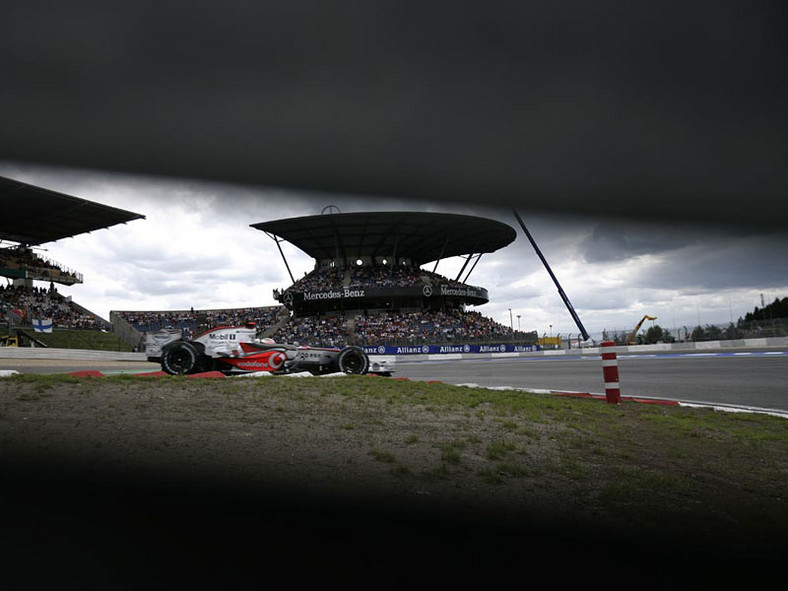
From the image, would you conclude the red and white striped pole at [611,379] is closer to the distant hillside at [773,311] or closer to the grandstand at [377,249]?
the grandstand at [377,249]

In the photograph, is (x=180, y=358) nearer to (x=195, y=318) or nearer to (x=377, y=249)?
(x=195, y=318)

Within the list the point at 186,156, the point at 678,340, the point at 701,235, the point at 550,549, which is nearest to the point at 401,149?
the point at 186,156

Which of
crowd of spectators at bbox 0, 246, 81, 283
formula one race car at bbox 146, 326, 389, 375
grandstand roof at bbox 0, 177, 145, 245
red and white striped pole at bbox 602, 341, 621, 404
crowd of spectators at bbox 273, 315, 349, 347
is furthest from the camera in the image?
crowd of spectators at bbox 273, 315, 349, 347

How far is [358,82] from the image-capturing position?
1688 mm

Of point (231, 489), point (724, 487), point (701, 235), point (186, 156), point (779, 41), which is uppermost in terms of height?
point (779, 41)

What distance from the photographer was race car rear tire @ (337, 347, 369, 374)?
11003 millimetres

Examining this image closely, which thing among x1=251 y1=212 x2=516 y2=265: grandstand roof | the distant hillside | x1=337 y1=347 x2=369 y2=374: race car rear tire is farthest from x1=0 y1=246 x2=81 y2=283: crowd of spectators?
x1=337 y1=347 x2=369 y2=374: race car rear tire

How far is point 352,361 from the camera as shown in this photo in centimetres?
1112

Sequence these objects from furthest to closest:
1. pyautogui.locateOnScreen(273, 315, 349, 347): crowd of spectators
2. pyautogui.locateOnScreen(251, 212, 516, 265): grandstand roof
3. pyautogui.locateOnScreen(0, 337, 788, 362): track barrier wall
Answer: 1. pyautogui.locateOnScreen(273, 315, 349, 347): crowd of spectators
2. pyautogui.locateOnScreen(0, 337, 788, 362): track barrier wall
3. pyautogui.locateOnScreen(251, 212, 516, 265): grandstand roof

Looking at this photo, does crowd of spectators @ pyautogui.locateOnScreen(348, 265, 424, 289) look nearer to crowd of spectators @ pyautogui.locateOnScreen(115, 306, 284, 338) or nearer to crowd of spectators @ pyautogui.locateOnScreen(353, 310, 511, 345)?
crowd of spectators @ pyautogui.locateOnScreen(115, 306, 284, 338)

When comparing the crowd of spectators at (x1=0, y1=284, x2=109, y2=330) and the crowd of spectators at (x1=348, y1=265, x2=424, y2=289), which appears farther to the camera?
the crowd of spectators at (x1=0, y1=284, x2=109, y2=330)

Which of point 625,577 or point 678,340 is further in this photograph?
point 678,340

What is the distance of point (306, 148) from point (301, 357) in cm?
935

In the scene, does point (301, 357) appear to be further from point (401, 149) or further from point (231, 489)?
point (401, 149)
